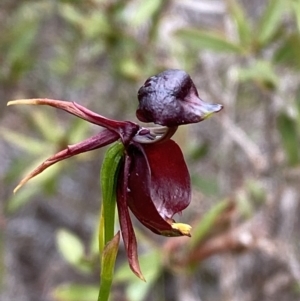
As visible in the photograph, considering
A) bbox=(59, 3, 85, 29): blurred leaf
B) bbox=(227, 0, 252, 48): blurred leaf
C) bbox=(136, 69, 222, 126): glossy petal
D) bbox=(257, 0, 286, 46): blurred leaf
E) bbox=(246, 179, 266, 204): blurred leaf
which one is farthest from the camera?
bbox=(59, 3, 85, 29): blurred leaf

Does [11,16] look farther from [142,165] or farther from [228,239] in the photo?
[142,165]

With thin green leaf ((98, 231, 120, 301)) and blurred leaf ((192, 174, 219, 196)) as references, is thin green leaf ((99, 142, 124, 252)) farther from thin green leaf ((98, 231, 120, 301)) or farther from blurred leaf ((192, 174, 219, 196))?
blurred leaf ((192, 174, 219, 196))

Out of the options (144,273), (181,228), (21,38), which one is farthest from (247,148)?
(181,228)

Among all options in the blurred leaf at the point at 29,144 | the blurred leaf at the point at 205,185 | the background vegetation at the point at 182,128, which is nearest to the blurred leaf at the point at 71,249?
the background vegetation at the point at 182,128

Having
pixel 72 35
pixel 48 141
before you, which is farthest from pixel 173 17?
pixel 48 141

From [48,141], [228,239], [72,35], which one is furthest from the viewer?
[72,35]

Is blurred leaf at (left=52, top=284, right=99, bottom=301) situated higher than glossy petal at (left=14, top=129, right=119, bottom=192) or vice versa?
glossy petal at (left=14, top=129, right=119, bottom=192)

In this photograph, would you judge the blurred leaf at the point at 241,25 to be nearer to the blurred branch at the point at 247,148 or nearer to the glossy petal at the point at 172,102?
the blurred branch at the point at 247,148

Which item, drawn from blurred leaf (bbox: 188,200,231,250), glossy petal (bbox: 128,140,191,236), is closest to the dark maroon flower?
glossy petal (bbox: 128,140,191,236)
